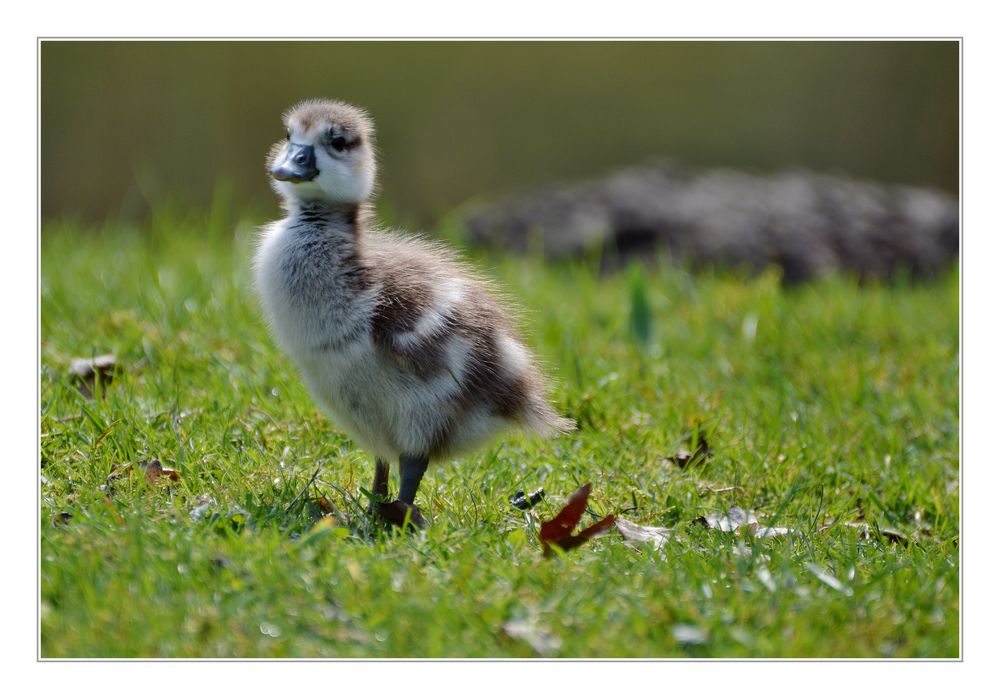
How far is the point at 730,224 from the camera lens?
27.6ft

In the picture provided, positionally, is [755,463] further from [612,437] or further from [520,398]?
[520,398]

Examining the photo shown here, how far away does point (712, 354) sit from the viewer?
6.10 metres

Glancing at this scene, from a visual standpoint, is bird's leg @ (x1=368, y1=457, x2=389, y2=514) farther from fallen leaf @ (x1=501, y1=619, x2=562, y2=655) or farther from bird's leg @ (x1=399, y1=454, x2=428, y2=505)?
fallen leaf @ (x1=501, y1=619, x2=562, y2=655)

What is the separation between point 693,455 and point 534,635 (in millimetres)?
1935

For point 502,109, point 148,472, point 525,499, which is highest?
point 502,109

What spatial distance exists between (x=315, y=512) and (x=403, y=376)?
543 millimetres

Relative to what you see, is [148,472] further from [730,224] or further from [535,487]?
[730,224]

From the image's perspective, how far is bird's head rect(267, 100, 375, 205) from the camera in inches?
139

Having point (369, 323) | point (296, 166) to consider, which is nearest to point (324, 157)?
point (296, 166)

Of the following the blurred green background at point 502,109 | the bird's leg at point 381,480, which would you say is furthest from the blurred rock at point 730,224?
the bird's leg at point 381,480

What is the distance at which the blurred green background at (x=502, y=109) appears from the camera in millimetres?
11422

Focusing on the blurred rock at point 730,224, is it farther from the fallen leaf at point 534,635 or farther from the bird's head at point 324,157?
the fallen leaf at point 534,635

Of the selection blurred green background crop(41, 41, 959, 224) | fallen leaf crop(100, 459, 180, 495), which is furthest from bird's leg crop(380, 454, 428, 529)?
blurred green background crop(41, 41, 959, 224)

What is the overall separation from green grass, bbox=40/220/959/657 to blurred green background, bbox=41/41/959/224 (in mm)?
4591
